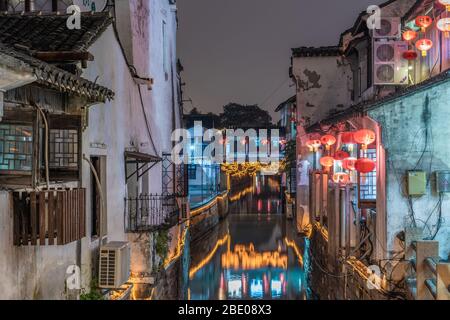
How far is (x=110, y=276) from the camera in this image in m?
9.34

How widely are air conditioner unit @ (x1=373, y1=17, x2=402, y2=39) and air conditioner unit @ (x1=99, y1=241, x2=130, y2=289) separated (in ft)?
44.8

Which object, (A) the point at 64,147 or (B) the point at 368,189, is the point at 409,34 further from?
(A) the point at 64,147

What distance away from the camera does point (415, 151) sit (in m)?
12.1

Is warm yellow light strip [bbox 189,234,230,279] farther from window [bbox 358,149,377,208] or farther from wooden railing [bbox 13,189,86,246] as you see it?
wooden railing [bbox 13,189,86,246]

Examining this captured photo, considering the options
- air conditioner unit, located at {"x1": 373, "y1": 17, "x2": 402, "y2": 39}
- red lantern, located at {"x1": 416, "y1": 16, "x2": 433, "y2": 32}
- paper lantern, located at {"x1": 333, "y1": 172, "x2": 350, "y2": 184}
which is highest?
air conditioner unit, located at {"x1": 373, "y1": 17, "x2": 402, "y2": 39}

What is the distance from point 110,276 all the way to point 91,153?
2.47 m

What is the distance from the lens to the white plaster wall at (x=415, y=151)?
11.9m

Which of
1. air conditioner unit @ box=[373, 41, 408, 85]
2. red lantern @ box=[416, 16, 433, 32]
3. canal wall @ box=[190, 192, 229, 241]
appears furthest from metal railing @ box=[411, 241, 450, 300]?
canal wall @ box=[190, 192, 229, 241]

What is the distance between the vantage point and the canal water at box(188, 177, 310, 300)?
2086 cm

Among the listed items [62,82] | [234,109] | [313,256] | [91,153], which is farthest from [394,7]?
[234,109]

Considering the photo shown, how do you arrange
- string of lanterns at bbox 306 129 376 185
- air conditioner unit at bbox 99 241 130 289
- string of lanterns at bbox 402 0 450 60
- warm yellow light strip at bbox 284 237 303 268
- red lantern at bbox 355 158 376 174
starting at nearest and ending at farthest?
1. air conditioner unit at bbox 99 241 130 289
2. red lantern at bbox 355 158 376 174
3. string of lanterns at bbox 306 129 376 185
4. string of lanterns at bbox 402 0 450 60
5. warm yellow light strip at bbox 284 237 303 268

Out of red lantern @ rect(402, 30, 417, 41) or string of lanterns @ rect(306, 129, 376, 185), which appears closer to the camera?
string of lanterns @ rect(306, 129, 376, 185)

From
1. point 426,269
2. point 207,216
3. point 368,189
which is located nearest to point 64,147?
point 426,269

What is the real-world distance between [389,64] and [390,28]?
1.44 meters
